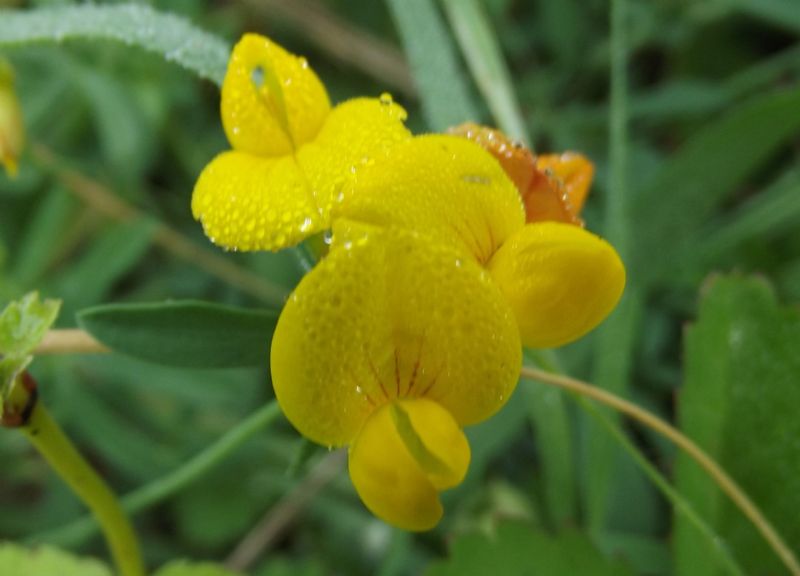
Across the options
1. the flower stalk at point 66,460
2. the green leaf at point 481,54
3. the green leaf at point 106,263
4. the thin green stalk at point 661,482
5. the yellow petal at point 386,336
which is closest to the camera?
the yellow petal at point 386,336

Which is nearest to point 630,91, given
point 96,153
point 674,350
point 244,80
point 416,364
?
point 674,350

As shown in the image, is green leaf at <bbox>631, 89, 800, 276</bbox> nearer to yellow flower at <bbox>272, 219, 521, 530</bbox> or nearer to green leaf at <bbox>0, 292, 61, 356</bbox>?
yellow flower at <bbox>272, 219, 521, 530</bbox>

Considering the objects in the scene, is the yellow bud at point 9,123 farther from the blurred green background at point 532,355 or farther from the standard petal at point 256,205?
the blurred green background at point 532,355

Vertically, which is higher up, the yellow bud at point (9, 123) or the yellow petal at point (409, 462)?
the yellow bud at point (9, 123)

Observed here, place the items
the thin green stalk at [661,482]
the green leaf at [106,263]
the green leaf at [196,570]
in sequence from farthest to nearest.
A: the green leaf at [106,263] < the green leaf at [196,570] < the thin green stalk at [661,482]

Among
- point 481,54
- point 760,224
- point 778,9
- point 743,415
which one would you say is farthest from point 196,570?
point 778,9

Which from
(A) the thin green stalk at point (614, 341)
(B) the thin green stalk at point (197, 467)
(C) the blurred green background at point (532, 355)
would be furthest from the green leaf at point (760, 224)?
(B) the thin green stalk at point (197, 467)

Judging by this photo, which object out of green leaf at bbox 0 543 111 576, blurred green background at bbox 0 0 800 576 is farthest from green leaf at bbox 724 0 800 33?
green leaf at bbox 0 543 111 576
